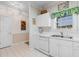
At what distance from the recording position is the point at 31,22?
563cm

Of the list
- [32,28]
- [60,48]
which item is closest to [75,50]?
[60,48]

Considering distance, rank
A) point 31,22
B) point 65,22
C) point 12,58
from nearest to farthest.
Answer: point 12,58, point 65,22, point 31,22

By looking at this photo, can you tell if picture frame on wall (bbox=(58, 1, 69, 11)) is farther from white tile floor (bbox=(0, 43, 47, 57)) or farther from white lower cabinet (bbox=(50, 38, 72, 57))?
white tile floor (bbox=(0, 43, 47, 57))

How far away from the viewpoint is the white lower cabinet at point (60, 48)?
3.02m

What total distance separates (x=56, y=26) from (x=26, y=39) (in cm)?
419

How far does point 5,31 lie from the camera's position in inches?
225

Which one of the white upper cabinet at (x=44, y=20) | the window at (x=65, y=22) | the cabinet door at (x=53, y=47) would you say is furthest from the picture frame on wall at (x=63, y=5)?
the cabinet door at (x=53, y=47)

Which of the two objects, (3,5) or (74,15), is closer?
(74,15)

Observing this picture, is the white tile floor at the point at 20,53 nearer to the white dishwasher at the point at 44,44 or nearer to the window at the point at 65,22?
the white dishwasher at the point at 44,44

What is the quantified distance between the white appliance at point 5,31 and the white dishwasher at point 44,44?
7.45 feet

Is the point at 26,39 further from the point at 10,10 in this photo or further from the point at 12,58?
the point at 12,58

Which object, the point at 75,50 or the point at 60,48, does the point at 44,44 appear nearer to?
the point at 60,48

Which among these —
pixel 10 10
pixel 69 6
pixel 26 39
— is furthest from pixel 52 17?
pixel 26 39

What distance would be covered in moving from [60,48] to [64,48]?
21 cm
